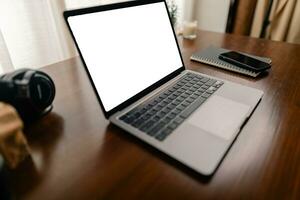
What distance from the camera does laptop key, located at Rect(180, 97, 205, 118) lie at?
1.59 ft

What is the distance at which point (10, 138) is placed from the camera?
1.16 ft

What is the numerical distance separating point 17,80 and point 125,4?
30 centimetres

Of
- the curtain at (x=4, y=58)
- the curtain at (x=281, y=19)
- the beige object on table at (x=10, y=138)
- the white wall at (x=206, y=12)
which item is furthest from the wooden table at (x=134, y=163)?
the white wall at (x=206, y=12)

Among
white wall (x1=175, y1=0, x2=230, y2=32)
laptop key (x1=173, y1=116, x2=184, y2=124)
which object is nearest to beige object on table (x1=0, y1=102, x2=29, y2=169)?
laptop key (x1=173, y1=116, x2=184, y2=124)

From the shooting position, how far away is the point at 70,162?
393 mm

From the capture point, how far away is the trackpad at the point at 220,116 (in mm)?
447

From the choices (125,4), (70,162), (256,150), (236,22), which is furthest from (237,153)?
(236,22)

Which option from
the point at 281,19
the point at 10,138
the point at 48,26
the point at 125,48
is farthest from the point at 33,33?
the point at 281,19

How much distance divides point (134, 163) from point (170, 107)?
17 centimetres

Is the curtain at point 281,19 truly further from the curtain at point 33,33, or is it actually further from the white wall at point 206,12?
the curtain at point 33,33

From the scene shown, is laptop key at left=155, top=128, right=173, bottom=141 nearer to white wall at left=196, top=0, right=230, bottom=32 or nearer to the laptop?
the laptop

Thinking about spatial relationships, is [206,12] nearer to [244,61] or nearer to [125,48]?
[244,61]

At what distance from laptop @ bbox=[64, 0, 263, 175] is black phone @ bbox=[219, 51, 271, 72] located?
6.2 inches

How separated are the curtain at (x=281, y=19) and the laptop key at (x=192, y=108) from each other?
1.65m
